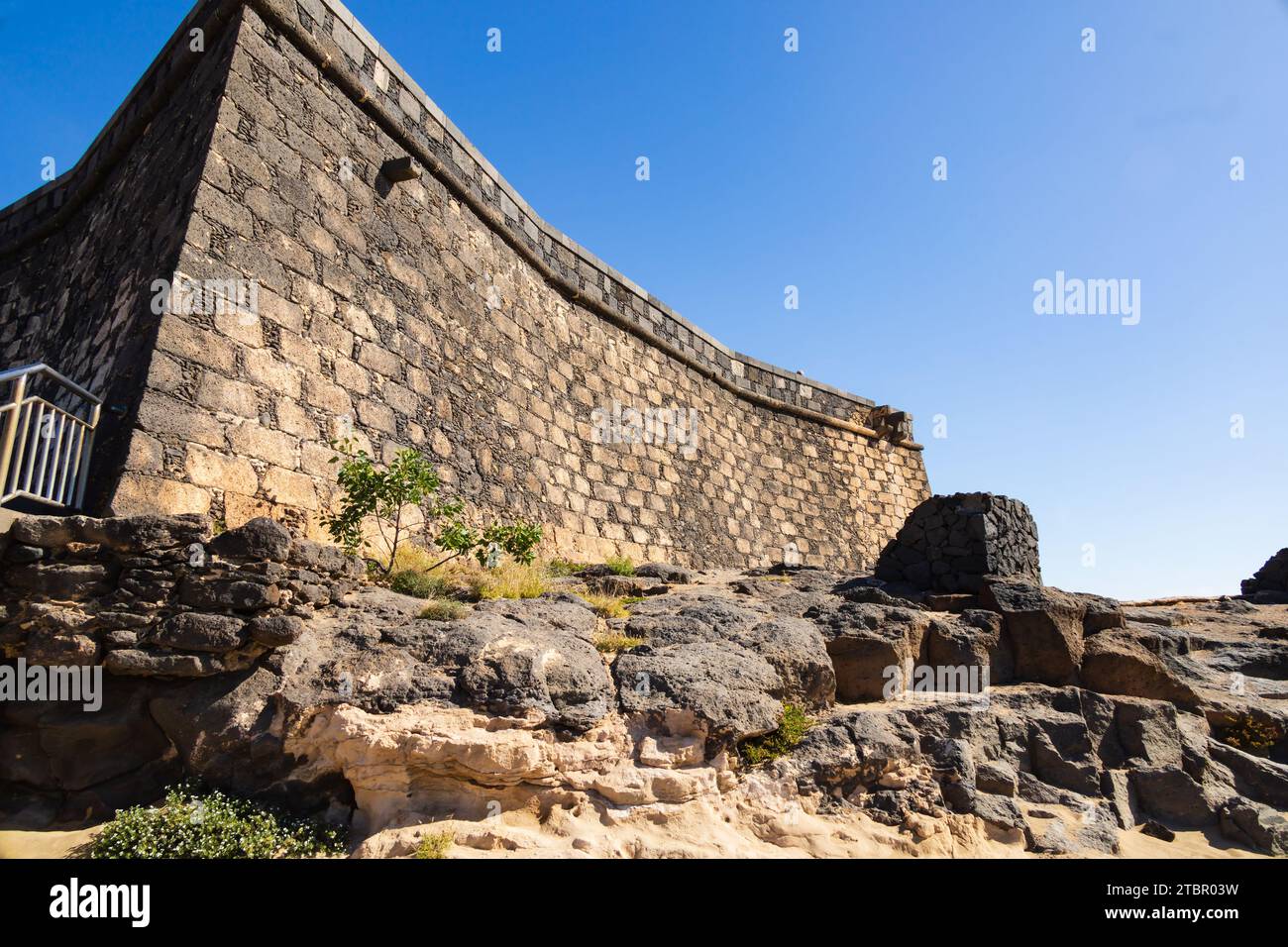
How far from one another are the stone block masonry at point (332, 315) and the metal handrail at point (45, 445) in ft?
0.60

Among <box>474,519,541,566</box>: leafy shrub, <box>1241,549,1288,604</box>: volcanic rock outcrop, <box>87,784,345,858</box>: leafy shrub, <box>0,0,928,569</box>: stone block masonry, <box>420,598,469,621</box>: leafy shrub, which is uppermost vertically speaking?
<box>0,0,928,569</box>: stone block masonry

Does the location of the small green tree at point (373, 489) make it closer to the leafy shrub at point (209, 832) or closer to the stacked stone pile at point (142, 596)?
the stacked stone pile at point (142, 596)

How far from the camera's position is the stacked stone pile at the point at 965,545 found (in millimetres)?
7051

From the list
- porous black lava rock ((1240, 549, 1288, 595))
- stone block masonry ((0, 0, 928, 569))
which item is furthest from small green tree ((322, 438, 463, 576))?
porous black lava rock ((1240, 549, 1288, 595))

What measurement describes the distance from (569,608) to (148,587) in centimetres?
258

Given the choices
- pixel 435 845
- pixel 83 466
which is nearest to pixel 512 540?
pixel 83 466

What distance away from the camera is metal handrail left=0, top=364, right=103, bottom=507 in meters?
4.13

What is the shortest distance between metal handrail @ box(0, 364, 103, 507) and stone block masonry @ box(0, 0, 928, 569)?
182 millimetres

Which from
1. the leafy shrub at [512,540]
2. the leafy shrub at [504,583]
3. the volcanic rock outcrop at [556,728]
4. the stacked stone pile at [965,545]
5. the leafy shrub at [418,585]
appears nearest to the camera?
the volcanic rock outcrop at [556,728]

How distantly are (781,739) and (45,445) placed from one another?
493 cm

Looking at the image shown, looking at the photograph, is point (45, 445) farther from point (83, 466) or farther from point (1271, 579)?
point (1271, 579)

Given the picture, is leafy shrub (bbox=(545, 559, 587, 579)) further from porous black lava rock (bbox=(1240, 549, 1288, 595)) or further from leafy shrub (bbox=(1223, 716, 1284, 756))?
porous black lava rock (bbox=(1240, 549, 1288, 595))

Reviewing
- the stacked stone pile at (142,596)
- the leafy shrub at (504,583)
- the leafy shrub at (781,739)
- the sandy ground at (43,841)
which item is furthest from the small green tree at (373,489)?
the leafy shrub at (781,739)

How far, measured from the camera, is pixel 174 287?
5387mm
